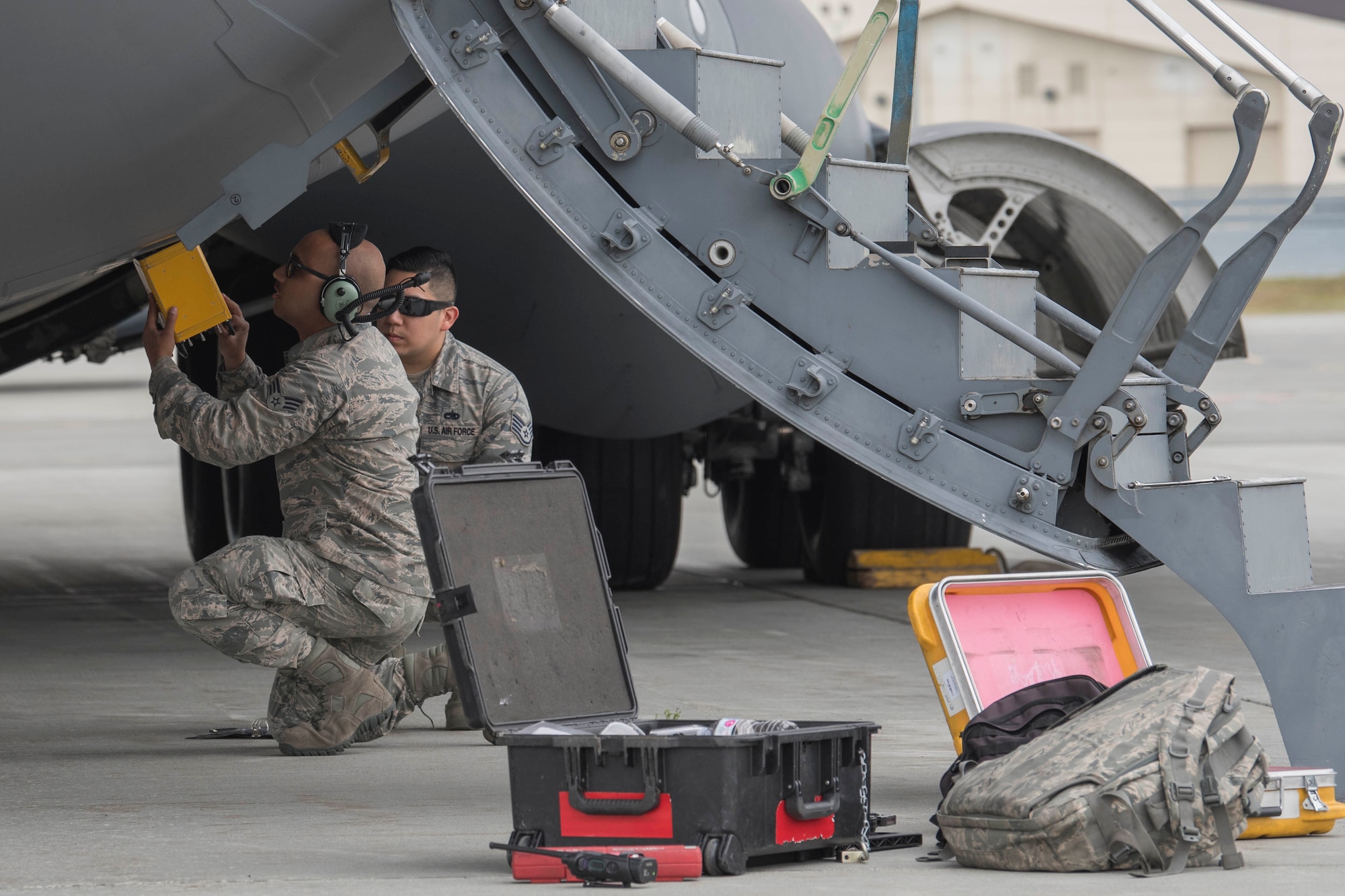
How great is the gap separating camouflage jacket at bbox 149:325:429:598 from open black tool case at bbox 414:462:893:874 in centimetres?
87

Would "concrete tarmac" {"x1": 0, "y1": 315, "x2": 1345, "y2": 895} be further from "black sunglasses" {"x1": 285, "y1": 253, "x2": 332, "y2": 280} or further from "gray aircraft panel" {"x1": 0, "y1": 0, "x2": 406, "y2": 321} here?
"gray aircraft panel" {"x1": 0, "y1": 0, "x2": 406, "y2": 321}

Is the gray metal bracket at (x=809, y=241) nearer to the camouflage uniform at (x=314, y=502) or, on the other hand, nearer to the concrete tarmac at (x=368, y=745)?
the camouflage uniform at (x=314, y=502)

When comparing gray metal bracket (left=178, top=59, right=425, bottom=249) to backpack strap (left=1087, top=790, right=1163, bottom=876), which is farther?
gray metal bracket (left=178, top=59, right=425, bottom=249)

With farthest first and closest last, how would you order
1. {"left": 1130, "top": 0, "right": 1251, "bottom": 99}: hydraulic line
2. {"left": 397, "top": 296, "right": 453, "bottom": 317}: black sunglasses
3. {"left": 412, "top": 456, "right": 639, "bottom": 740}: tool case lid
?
{"left": 397, "top": 296, "right": 453, "bottom": 317}: black sunglasses
{"left": 1130, "top": 0, "right": 1251, "bottom": 99}: hydraulic line
{"left": 412, "top": 456, "right": 639, "bottom": 740}: tool case lid

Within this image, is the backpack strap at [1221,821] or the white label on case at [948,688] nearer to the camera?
the backpack strap at [1221,821]

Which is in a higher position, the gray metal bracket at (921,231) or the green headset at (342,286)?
the gray metal bracket at (921,231)

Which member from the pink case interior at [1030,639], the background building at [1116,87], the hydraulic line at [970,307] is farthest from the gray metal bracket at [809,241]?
the background building at [1116,87]

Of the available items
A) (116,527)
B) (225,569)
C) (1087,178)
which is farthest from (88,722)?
(116,527)

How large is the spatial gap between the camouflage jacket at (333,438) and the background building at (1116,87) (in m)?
48.7

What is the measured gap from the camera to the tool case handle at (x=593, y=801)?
3994mm

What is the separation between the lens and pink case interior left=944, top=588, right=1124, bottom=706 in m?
4.68

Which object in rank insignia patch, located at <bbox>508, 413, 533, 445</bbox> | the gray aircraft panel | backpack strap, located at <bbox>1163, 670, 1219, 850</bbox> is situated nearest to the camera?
backpack strap, located at <bbox>1163, 670, 1219, 850</bbox>

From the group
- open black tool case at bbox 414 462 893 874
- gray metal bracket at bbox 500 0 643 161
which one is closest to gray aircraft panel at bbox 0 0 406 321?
gray metal bracket at bbox 500 0 643 161

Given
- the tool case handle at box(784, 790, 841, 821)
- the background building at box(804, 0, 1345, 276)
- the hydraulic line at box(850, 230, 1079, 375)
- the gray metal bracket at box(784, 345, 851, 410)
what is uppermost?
the background building at box(804, 0, 1345, 276)
